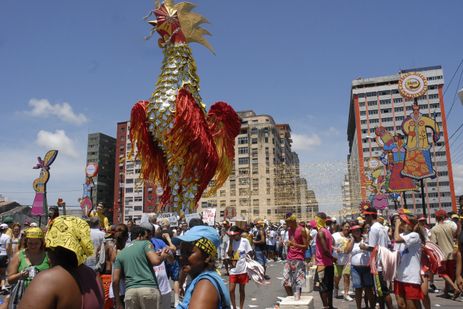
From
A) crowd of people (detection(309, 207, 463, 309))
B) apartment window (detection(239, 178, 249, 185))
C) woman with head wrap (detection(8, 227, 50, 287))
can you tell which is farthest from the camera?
apartment window (detection(239, 178, 249, 185))

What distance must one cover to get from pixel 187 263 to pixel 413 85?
27478 millimetres

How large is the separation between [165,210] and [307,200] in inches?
1391

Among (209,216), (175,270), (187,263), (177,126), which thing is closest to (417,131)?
(209,216)

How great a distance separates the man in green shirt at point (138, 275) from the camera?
4594 mm

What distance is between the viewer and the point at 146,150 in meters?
13.5

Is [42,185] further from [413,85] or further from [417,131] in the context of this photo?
[413,85]

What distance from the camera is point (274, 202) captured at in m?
48.2

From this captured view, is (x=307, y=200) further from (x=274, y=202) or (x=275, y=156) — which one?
(x=275, y=156)

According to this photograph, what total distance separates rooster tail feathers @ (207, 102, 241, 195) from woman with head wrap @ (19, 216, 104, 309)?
11.6 m

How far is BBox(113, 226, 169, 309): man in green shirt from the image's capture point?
15.1 ft

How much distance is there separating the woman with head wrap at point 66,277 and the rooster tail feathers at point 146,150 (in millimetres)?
10996

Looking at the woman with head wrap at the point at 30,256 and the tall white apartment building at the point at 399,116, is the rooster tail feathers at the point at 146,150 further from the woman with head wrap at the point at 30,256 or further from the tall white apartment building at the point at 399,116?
the tall white apartment building at the point at 399,116

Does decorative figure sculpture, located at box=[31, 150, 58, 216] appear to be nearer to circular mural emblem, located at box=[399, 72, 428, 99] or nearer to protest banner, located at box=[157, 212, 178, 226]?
protest banner, located at box=[157, 212, 178, 226]

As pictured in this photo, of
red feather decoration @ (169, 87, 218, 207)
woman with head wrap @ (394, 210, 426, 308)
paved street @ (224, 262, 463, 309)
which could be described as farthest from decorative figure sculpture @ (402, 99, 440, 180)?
woman with head wrap @ (394, 210, 426, 308)
